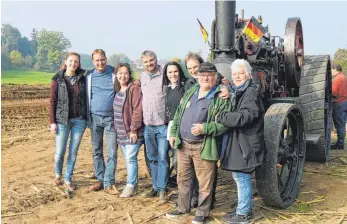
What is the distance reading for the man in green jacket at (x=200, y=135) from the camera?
12.4 feet

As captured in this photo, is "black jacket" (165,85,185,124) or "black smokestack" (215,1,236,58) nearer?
"black jacket" (165,85,185,124)

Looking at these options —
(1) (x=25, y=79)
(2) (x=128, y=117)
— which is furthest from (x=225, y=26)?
(1) (x=25, y=79)

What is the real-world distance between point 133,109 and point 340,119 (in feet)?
15.8

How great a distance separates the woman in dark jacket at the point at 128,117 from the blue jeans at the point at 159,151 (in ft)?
0.41

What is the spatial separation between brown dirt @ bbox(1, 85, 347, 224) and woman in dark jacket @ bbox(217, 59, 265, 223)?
72cm

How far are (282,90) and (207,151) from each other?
9.23 feet

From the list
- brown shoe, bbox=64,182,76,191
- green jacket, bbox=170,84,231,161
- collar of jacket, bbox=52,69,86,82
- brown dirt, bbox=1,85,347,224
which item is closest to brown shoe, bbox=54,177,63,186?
brown dirt, bbox=1,85,347,224

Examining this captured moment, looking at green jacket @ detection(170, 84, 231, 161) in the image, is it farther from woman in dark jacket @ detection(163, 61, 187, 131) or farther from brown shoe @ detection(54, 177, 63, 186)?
brown shoe @ detection(54, 177, 63, 186)

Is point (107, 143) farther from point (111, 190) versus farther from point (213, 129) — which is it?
point (213, 129)

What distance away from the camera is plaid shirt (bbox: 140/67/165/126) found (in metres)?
4.58

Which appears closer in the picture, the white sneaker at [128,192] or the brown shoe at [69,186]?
the white sneaker at [128,192]

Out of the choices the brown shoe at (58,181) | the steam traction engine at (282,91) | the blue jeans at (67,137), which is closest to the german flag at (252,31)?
the steam traction engine at (282,91)

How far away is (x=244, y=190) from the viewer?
12.8ft

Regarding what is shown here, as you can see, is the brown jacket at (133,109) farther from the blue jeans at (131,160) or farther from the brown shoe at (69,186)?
the brown shoe at (69,186)
